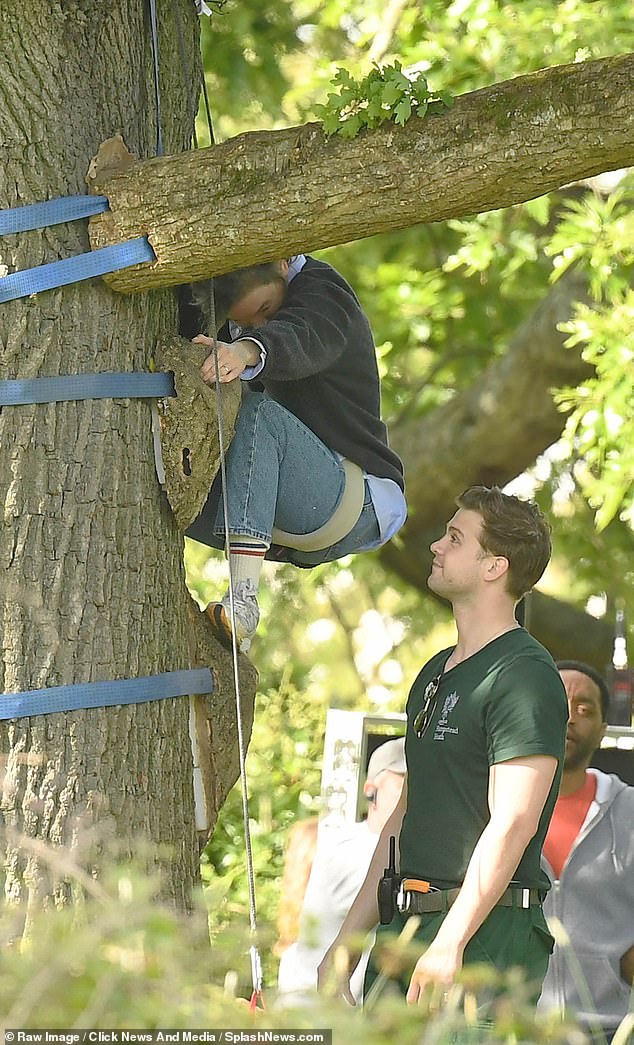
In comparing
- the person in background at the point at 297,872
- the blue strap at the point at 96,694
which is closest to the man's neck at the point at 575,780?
the person in background at the point at 297,872

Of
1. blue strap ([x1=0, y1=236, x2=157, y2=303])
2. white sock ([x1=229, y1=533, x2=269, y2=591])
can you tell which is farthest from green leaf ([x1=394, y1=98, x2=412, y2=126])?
white sock ([x1=229, y1=533, x2=269, y2=591])

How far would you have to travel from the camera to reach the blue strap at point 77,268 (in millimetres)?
2643

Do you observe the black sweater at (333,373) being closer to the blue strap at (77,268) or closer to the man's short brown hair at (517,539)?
the man's short brown hair at (517,539)

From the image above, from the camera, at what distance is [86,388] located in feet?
8.79

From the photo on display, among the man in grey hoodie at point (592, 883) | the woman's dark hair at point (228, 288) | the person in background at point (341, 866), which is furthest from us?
the person in background at point (341, 866)

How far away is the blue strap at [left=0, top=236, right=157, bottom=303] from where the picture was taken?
2643 millimetres

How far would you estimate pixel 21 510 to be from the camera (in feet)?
8.51

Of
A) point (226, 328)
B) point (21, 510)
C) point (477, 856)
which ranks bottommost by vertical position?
point (477, 856)

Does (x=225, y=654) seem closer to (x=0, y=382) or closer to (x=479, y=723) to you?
(x=479, y=723)

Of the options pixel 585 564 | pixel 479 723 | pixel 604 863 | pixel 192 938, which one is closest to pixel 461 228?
pixel 585 564

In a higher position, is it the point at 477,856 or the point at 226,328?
the point at 226,328

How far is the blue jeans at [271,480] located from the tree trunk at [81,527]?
0.16 metres

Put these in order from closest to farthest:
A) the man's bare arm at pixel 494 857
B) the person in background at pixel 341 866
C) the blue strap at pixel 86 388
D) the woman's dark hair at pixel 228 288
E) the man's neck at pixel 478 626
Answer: the blue strap at pixel 86 388
the man's bare arm at pixel 494 857
the woman's dark hair at pixel 228 288
the man's neck at pixel 478 626
the person in background at pixel 341 866

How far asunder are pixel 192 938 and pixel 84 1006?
0.22 m
